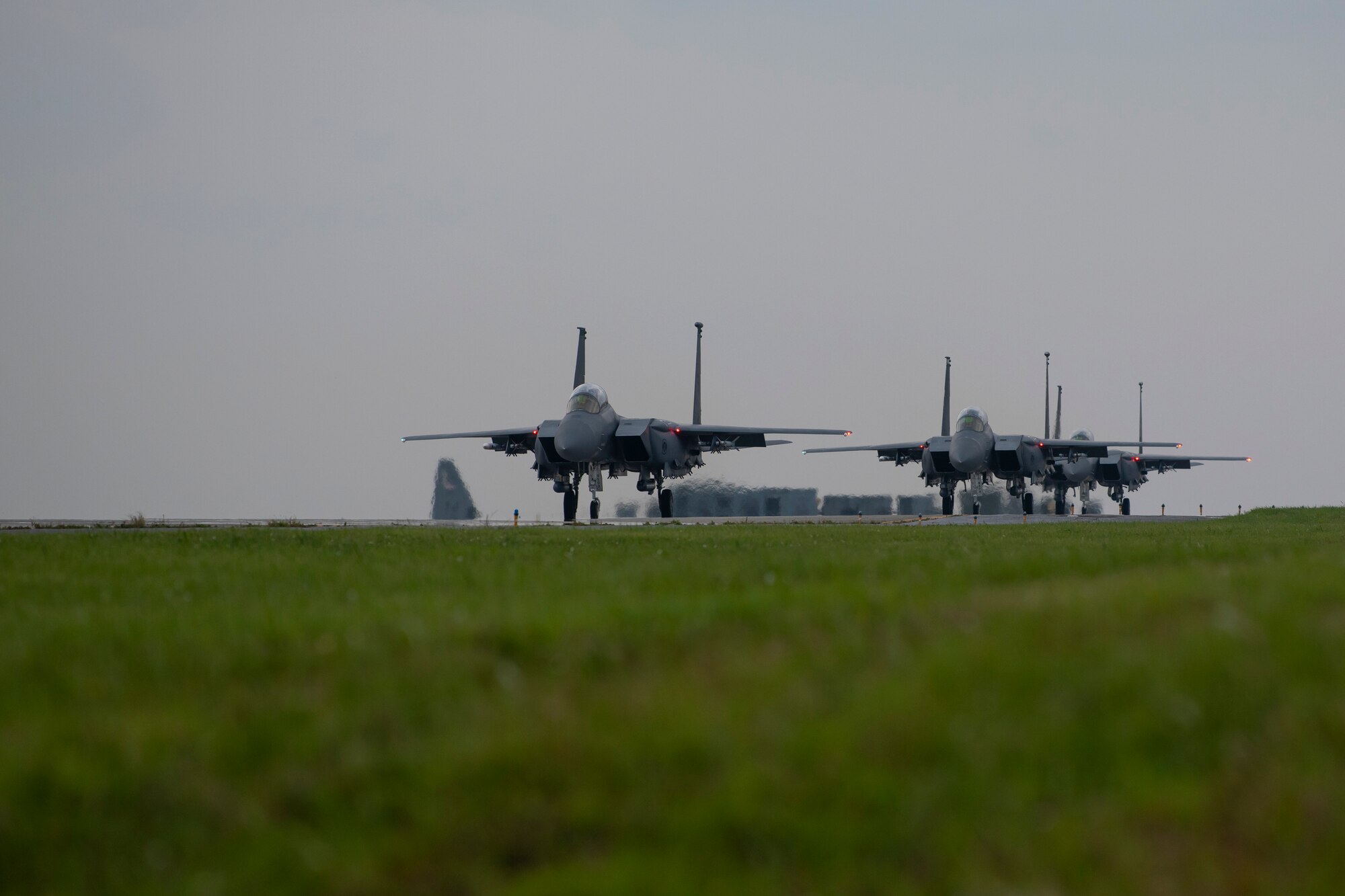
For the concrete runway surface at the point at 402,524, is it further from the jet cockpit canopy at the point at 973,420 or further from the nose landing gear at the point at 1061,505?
the nose landing gear at the point at 1061,505

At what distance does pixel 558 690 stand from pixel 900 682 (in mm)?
1658

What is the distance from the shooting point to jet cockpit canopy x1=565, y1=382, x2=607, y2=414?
47469 mm

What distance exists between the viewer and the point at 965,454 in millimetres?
60594

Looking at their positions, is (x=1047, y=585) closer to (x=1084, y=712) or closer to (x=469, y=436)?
(x=1084, y=712)

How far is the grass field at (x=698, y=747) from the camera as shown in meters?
4.07

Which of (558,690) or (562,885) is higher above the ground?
(558,690)

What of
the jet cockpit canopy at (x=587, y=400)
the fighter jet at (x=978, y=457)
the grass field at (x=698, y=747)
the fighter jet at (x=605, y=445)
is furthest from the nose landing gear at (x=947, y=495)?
the grass field at (x=698, y=747)

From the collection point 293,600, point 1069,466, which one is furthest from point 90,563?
point 1069,466

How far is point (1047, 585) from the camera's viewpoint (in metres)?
8.79

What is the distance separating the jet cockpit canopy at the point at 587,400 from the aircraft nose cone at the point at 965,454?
21.3 meters

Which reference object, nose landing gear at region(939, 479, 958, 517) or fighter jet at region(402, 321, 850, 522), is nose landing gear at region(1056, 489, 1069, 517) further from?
fighter jet at region(402, 321, 850, 522)

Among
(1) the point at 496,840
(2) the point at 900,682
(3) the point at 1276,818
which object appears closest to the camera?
(3) the point at 1276,818

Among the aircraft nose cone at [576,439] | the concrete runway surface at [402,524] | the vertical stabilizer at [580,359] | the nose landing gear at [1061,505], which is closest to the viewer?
the concrete runway surface at [402,524]

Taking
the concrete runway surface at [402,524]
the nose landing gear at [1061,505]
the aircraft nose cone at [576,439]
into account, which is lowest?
the concrete runway surface at [402,524]
